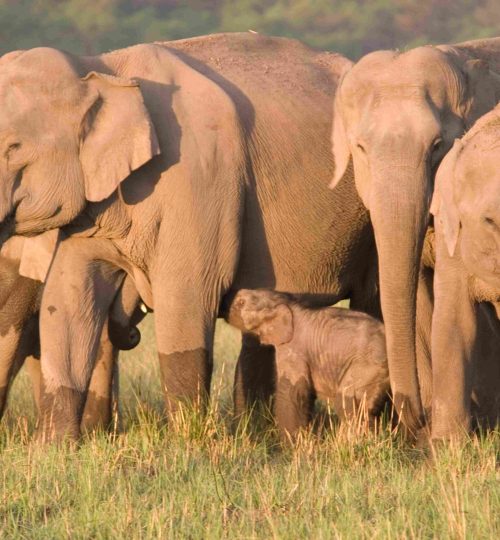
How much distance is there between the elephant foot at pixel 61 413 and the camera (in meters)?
8.38

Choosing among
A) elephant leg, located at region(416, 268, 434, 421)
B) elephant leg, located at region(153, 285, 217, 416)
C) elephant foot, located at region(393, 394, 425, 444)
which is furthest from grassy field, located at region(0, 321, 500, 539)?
elephant leg, located at region(416, 268, 434, 421)

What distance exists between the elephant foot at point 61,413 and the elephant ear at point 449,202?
2.34 metres

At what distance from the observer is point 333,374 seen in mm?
8523

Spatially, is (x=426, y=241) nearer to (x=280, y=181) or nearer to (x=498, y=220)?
(x=280, y=181)

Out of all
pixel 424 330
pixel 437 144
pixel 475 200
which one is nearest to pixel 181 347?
pixel 424 330

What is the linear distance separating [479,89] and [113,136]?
1829 millimetres

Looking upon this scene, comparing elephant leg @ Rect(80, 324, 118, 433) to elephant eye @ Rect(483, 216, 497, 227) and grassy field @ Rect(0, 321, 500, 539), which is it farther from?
elephant eye @ Rect(483, 216, 497, 227)

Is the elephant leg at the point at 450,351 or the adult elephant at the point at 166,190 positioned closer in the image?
the elephant leg at the point at 450,351

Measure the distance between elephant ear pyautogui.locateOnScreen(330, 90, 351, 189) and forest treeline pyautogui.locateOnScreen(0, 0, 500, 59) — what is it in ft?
98.3

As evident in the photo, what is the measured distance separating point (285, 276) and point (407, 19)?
3432 centimetres

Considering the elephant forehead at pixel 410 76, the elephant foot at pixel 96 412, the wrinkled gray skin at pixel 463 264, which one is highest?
the elephant forehead at pixel 410 76

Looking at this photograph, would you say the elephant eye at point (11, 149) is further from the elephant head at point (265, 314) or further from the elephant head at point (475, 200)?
the elephant head at point (475, 200)

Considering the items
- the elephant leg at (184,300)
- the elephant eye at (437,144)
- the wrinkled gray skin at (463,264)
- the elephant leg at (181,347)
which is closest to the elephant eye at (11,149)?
the elephant leg at (184,300)

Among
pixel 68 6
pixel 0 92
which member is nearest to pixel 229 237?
pixel 0 92
